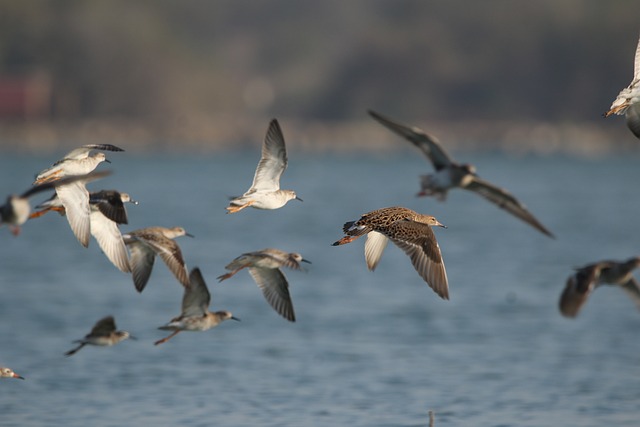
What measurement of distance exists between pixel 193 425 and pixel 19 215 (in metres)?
4.24

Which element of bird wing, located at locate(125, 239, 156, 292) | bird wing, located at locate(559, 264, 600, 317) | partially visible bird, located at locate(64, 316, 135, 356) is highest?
bird wing, located at locate(125, 239, 156, 292)

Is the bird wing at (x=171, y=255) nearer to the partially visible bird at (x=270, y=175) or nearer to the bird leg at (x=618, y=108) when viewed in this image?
the partially visible bird at (x=270, y=175)

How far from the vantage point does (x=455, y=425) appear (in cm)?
1438

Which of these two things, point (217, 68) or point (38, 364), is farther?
point (217, 68)

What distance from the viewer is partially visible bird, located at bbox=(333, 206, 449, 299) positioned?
1274 centimetres

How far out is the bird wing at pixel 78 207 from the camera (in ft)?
39.0

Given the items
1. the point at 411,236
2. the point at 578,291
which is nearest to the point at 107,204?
the point at 411,236

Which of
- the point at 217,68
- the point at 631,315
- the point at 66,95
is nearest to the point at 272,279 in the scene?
the point at 631,315

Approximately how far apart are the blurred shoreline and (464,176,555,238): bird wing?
3855 inches

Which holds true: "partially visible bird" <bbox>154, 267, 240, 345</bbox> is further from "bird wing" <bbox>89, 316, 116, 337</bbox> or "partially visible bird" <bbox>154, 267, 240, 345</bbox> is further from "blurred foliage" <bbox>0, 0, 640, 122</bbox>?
"blurred foliage" <bbox>0, 0, 640, 122</bbox>

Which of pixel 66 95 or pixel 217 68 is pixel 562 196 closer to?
pixel 66 95

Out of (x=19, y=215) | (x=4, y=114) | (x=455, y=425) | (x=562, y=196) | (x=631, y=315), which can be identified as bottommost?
(x=455, y=425)

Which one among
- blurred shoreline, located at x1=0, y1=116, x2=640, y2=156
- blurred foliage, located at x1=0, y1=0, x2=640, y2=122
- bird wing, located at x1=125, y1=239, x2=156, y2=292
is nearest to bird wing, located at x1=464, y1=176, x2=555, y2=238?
bird wing, located at x1=125, y1=239, x2=156, y2=292

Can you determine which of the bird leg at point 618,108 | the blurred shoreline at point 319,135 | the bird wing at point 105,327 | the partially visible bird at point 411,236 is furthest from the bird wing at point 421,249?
the blurred shoreline at point 319,135
